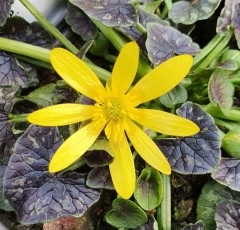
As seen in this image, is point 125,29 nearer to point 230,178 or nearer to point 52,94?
point 52,94

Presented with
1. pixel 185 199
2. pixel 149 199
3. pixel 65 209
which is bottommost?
pixel 185 199

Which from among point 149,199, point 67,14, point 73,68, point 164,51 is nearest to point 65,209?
point 149,199

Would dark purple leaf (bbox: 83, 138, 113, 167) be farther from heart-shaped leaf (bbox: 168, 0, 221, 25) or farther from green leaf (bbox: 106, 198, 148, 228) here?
heart-shaped leaf (bbox: 168, 0, 221, 25)

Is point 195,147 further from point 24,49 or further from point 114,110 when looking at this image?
point 24,49

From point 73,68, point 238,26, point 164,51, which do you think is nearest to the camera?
point 73,68

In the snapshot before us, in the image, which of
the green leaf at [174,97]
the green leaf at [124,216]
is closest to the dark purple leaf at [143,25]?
the green leaf at [174,97]
